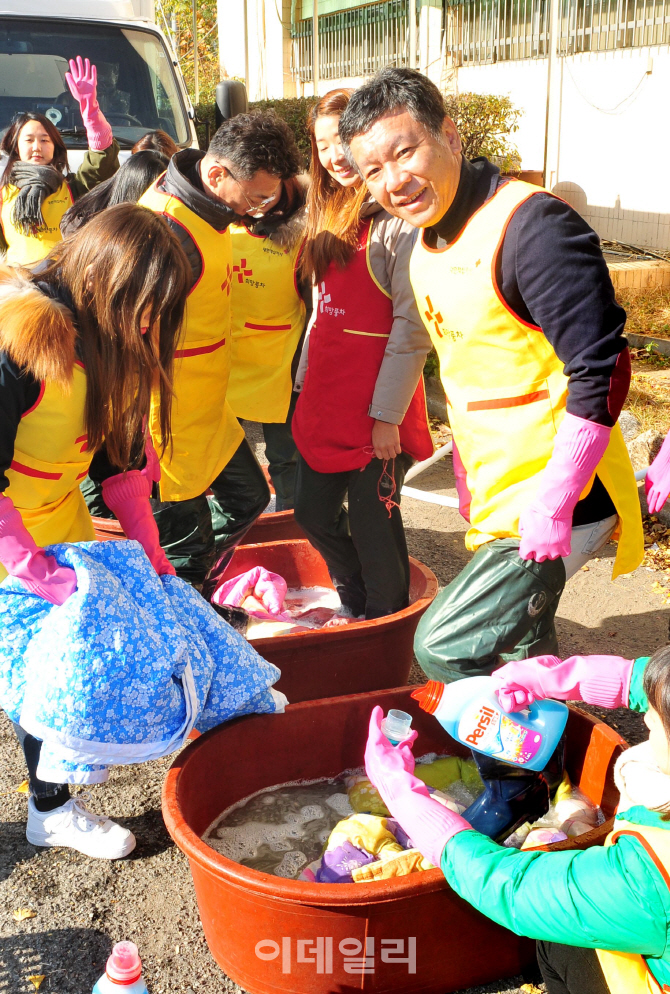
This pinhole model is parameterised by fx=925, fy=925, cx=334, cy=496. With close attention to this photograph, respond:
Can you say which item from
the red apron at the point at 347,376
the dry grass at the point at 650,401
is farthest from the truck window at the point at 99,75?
the red apron at the point at 347,376

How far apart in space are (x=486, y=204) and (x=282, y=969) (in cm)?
166

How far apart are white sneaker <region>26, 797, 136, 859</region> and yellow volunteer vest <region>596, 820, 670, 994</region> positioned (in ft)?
4.26

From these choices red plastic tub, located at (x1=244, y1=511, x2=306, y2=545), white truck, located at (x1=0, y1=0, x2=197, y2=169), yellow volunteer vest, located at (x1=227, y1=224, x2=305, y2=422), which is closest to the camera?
yellow volunteer vest, located at (x1=227, y1=224, x2=305, y2=422)

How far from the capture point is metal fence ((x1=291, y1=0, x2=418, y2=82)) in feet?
41.2

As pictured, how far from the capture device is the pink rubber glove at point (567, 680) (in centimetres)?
178

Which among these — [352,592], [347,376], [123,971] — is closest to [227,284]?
[347,376]

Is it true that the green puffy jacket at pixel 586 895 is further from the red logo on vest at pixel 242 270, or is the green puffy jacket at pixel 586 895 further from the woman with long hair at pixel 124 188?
the woman with long hair at pixel 124 188

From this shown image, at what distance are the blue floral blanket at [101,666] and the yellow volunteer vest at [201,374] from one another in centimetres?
92

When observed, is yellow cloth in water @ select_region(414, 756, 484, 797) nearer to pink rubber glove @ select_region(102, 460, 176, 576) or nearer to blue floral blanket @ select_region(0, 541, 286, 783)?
blue floral blanket @ select_region(0, 541, 286, 783)

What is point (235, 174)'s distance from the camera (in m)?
2.85

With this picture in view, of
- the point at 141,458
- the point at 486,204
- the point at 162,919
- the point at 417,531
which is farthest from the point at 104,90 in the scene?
the point at 162,919

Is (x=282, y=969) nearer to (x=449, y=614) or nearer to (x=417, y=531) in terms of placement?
(x=449, y=614)

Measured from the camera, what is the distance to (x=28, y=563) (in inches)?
78.5

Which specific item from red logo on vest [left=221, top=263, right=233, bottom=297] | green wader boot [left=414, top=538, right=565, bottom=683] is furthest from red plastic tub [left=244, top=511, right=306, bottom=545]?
green wader boot [left=414, top=538, right=565, bottom=683]
